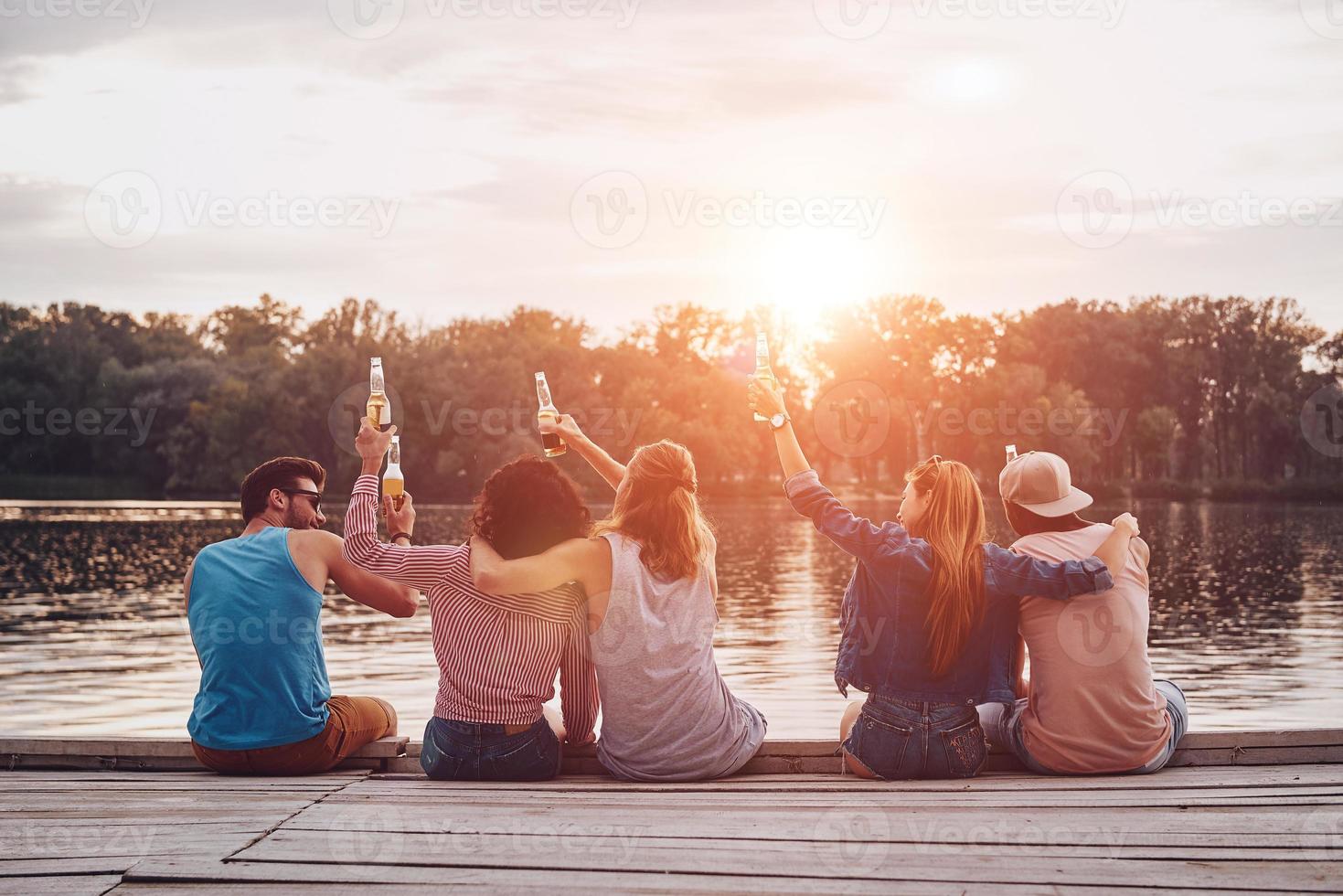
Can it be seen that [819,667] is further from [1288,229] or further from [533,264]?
[533,264]

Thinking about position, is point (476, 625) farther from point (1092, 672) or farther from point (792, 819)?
point (1092, 672)

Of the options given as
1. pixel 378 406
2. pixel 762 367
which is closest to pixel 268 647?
pixel 378 406

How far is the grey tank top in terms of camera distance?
178 inches

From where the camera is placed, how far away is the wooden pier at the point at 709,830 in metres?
3.39

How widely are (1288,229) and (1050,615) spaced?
233 feet

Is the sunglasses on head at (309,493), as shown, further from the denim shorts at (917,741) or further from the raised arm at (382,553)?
the denim shorts at (917,741)

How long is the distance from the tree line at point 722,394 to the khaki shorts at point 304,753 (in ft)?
178

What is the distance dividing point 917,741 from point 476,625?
5.39ft

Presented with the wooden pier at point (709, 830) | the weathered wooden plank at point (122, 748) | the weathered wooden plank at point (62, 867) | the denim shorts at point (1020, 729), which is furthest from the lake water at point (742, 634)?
the weathered wooden plank at point (62, 867)

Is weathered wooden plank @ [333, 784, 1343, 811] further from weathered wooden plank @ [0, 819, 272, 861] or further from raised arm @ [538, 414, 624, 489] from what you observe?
raised arm @ [538, 414, 624, 489]

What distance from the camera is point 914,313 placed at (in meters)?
71.9

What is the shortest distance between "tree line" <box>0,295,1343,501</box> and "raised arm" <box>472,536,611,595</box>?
54624 mm

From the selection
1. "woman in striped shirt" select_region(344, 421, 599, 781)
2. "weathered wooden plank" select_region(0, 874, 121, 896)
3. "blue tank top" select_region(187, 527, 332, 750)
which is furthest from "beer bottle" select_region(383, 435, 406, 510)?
"weathered wooden plank" select_region(0, 874, 121, 896)

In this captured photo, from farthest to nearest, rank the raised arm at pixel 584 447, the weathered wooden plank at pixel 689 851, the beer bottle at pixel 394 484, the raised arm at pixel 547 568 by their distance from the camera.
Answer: the raised arm at pixel 584 447
the beer bottle at pixel 394 484
the raised arm at pixel 547 568
the weathered wooden plank at pixel 689 851
